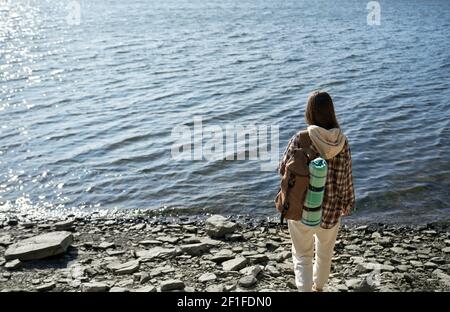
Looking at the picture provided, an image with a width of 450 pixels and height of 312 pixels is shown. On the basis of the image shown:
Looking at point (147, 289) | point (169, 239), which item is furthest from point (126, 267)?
point (169, 239)

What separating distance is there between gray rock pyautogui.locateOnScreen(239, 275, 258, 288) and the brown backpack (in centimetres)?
180

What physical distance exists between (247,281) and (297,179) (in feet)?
7.55

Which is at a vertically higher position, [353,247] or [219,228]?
[219,228]

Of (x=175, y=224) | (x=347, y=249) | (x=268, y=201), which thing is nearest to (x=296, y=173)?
(x=347, y=249)

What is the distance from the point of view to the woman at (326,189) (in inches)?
265

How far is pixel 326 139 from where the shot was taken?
671 cm

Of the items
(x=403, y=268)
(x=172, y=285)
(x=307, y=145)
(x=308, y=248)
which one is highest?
(x=307, y=145)

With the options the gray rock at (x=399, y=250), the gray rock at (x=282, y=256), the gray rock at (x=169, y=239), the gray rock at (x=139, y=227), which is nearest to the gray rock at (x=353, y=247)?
the gray rock at (x=399, y=250)

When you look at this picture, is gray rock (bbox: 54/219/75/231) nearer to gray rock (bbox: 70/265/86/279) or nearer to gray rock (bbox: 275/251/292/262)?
gray rock (bbox: 70/265/86/279)

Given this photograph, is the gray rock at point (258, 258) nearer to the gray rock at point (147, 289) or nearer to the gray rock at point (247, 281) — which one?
the gray rock at point (247, 281)

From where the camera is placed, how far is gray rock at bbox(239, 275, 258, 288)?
27.3ft

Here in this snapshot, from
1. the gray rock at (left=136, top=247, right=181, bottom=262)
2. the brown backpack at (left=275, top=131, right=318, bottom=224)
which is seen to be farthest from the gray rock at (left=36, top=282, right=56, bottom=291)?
the brown backpack at (left=275, top=131, right=318, bottom=224)

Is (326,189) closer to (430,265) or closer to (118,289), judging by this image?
(118,289)

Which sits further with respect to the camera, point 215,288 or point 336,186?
point 215,288
